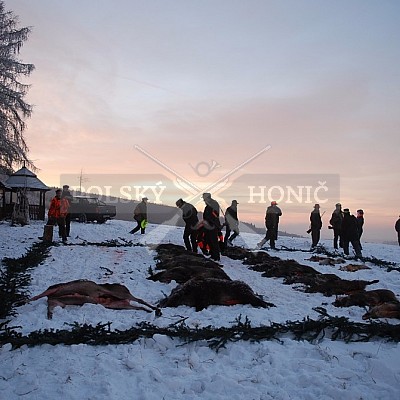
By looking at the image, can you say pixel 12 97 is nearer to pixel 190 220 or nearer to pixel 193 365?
pixel 190 220

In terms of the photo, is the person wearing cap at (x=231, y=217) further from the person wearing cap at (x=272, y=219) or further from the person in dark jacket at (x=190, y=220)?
the person in dark jacket at (x=190, y=220)

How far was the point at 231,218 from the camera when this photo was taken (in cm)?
1645

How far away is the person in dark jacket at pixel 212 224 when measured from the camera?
1198cm

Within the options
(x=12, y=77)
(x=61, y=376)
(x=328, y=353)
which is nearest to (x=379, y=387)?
(x=328, y=353)

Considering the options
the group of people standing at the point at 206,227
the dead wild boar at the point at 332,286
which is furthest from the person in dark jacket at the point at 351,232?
the dead wild boar at the point at 332,286

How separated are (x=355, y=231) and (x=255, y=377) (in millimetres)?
12517

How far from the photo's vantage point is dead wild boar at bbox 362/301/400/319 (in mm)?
5617

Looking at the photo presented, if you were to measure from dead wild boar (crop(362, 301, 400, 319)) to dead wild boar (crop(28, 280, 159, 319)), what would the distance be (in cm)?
312

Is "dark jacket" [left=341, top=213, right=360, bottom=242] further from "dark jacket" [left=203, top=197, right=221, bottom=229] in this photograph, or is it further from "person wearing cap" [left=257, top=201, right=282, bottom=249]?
"dark jacket" [left=203, top=197, right=221, bottom=229]

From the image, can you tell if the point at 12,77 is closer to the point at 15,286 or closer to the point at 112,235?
the point at 112,235

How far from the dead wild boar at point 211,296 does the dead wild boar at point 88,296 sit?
1.59 feet

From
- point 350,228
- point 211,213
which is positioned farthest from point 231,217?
point 350,228

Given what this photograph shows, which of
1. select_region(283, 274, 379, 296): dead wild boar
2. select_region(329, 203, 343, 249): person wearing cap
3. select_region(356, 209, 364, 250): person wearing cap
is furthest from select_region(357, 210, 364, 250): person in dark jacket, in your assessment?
select_region(283, 274, 379, 296): dead wild boar

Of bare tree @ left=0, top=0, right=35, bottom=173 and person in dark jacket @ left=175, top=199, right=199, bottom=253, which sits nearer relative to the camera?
person in dark jacket @ left=175, top=199, right=199, bottom=253
